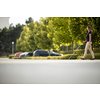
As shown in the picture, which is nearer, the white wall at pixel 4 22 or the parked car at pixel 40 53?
the white wall at pixel 4 22

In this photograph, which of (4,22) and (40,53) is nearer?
(4,22)

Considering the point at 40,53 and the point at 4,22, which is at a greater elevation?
the point at 4,22

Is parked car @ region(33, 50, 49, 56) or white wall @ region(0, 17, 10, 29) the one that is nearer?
white wall @ region(0, 17, 10, 29)

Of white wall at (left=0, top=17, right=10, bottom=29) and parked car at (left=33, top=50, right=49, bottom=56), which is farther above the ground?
white wall at (left=0, top=17, right=10, bottom=29)

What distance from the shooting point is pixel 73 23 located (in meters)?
11.3

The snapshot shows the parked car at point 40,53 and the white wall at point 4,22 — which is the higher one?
the white wall at point 4,22

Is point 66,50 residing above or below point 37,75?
above

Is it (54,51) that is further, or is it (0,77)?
(54,51)
